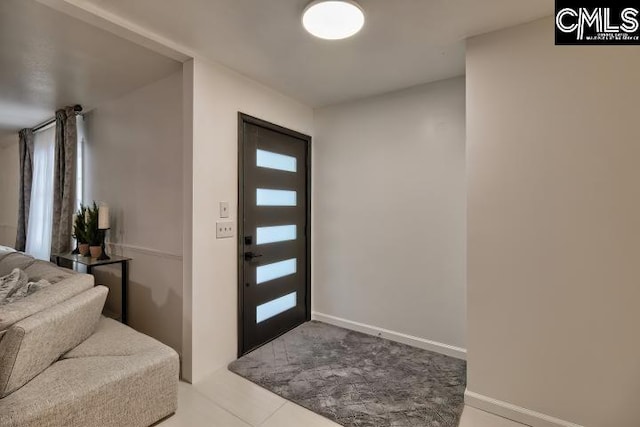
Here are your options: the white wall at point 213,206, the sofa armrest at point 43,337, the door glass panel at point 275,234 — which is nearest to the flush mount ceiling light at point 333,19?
the white wall at point 213,206

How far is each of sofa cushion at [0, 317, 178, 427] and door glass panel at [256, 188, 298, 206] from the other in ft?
4.50

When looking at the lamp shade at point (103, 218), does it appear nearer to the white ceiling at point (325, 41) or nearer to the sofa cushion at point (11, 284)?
the sofa cushion at point (11, 284)

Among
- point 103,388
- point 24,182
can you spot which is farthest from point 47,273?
point 24,182

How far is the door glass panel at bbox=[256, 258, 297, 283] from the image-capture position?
2691 mm

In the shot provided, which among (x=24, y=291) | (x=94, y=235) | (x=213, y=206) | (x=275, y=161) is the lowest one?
(x=24, y=291)

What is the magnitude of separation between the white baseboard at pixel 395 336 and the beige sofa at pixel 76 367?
1.69 m

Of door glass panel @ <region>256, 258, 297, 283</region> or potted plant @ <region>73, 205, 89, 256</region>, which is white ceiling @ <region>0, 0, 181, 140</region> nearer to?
potted plant @ <region>73, 205, 89, 256</region>

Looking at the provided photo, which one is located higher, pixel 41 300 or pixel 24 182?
pixel 24 182

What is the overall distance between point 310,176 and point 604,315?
8.23 ft

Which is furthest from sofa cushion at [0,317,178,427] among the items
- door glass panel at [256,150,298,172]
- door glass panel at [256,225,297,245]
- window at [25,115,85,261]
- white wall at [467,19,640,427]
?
window at [25,115,85,261]

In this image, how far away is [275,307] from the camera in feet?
9.32

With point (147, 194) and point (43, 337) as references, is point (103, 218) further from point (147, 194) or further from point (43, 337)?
point (43, 337)

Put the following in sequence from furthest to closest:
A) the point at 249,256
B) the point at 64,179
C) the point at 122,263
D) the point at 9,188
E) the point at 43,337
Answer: the point at 9,188, the point at 64,179, the point at 122,263, the point at 249,256, the point at 43,337

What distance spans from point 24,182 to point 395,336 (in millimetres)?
5570
